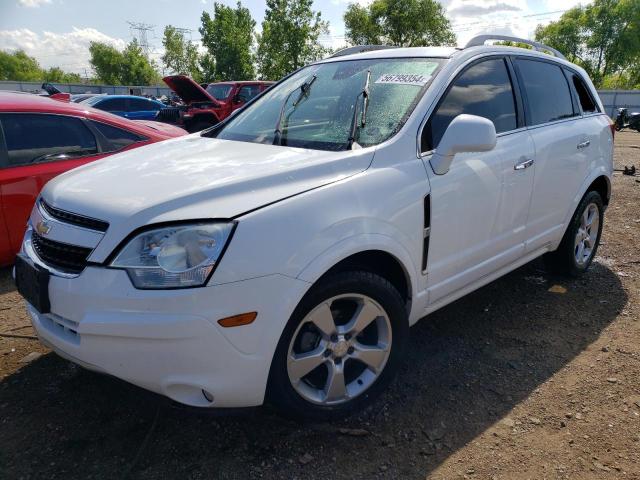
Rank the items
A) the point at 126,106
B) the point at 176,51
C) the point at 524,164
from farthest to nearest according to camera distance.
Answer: the point at 176,51 → the point at 126,106 → the point at 524,164

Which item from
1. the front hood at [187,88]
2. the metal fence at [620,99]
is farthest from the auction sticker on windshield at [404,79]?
the metal fence at [620,99]

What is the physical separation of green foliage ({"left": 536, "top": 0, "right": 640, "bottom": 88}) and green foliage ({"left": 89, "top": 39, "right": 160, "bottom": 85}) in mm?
59293

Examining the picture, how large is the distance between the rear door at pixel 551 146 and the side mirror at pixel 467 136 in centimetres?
100

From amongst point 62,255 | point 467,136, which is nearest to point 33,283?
point 62,255

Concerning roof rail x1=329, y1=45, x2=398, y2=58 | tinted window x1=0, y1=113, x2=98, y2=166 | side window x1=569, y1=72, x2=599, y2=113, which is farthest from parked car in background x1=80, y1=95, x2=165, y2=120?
side window x1=569, y1=72, x2=599, y2=113

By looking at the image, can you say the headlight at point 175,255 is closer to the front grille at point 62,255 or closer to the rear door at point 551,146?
the front grille at point 62,255

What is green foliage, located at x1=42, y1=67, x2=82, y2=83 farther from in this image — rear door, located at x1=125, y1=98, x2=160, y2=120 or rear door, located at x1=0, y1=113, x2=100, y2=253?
rear door, located at x1=0, y1=113, x2=100, y2=253

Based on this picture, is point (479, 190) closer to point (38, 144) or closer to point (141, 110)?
point (38, 144)

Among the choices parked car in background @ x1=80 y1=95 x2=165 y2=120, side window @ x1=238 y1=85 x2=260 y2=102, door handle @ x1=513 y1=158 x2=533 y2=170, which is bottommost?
door handle @ x1=513 y1=158 x2=533 y2=170

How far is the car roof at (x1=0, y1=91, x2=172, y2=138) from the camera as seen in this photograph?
4.26 metres

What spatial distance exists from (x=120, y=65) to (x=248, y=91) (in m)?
76.1

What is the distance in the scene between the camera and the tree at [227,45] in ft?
136

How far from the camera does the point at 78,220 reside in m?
2.14

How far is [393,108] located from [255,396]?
5.30 ft
